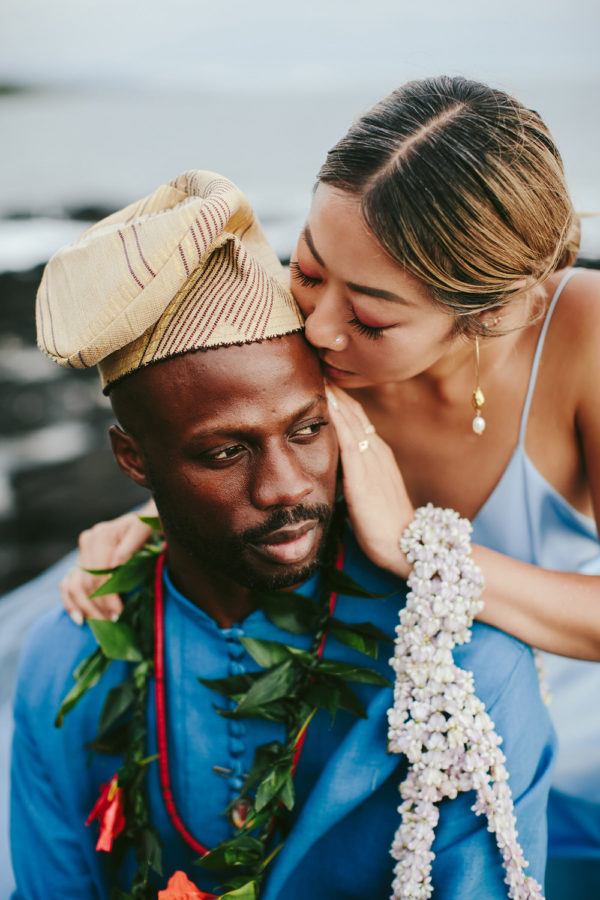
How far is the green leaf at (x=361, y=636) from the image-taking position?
158cm

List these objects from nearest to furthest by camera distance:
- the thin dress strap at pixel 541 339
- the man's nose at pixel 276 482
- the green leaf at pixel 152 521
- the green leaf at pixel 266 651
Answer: the man's nose at pixel 276 482
the green leaf at pixel 266 651
the green leaf at pixel 152 521
the thin dress strap at pixel 541 339

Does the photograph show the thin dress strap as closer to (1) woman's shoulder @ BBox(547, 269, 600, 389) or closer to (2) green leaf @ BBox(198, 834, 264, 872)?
(1) woman's shoulder @ BBox(547, 269, 600, 389)

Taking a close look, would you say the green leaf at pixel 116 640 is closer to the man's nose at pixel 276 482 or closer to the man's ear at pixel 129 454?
the man's ear at pixel 129 454

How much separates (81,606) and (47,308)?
0.73 meters

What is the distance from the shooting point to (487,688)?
149 cm

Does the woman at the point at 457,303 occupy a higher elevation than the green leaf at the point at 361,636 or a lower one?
higher

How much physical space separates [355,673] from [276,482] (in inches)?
16.4

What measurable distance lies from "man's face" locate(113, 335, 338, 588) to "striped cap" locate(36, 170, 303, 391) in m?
0.04

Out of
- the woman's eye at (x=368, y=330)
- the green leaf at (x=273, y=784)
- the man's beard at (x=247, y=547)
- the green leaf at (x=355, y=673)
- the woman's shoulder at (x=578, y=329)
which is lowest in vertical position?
the green leaf at (x=273, y=784)

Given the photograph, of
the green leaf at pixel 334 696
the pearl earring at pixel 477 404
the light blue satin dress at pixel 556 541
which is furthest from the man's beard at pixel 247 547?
the light blue satin dress at pixel 556 541

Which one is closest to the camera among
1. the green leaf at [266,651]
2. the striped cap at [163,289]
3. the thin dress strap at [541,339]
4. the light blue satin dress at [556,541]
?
the striped cap at [163,289]

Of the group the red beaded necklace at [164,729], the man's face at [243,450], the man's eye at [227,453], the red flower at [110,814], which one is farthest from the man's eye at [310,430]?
the red flower at [110,814]

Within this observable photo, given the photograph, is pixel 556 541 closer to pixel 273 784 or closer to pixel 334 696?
pixel 334 696

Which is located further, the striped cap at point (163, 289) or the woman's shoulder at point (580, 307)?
the woman's shoulder at point (580, 307)
